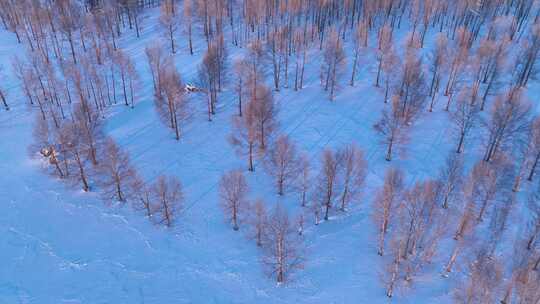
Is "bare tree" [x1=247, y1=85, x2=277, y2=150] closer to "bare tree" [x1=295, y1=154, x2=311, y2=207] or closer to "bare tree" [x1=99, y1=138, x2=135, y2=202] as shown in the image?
"bare tree" [x1=295, y1=154, x2=311, y2=207]

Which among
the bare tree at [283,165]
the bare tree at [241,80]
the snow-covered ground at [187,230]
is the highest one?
the bare tree at [241,80]

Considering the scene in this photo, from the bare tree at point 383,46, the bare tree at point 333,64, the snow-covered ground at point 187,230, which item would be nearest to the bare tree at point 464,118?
the snow-covered ground at point 187,230

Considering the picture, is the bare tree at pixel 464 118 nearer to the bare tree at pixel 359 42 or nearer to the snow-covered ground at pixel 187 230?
the snow-covered ground at pixel 187 230

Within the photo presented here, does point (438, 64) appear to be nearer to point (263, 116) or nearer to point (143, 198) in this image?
point (263, 116)

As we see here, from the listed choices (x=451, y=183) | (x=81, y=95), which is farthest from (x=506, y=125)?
(x=81, y=95)

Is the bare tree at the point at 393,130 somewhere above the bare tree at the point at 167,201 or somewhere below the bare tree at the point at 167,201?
above

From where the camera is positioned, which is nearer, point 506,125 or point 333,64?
point 506,125

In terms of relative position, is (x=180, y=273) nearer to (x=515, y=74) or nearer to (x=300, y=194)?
(x=300, y=194)
